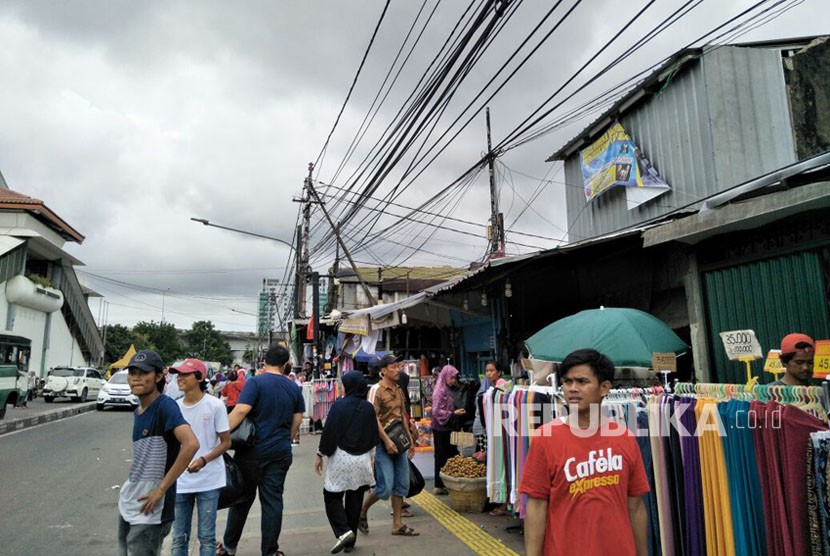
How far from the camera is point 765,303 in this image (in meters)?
5.77

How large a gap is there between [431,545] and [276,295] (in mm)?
38963

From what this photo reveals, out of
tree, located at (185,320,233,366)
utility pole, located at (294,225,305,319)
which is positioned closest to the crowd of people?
utility pole, located at (294,225,305,319)

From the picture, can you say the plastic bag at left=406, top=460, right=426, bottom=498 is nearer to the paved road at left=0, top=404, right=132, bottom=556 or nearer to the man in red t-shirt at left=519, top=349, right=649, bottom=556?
the paved road at left=0, top=404, right=132, bottom=556

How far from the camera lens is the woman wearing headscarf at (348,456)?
16.8ft

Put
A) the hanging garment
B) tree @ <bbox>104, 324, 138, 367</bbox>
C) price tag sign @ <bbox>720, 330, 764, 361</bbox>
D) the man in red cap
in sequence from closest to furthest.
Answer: the hanging garment
the man in red cap
price tag sign @ <bbox>720, 330, 764, 361</bbox>
tree @ <bbox>104, 324, 138, 367</bbox>

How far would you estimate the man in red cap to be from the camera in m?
3.93

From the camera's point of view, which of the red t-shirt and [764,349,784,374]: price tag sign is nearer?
the red t-shirt

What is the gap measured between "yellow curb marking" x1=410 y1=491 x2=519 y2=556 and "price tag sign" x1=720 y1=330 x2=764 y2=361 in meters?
2.61

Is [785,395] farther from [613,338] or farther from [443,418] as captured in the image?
[443,418]

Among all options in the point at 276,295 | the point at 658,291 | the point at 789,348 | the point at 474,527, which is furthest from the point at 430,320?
the point at 276,295

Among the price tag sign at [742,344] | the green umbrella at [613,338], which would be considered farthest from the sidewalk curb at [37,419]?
the price tag sign at [742,344]

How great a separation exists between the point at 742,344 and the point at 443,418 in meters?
4.14

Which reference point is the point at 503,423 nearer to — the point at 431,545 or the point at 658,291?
the point at 431,545
